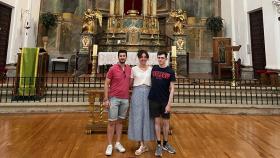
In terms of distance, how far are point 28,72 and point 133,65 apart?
4.31 metres

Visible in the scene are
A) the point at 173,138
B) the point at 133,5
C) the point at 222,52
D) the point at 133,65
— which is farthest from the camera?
the point at 133,5

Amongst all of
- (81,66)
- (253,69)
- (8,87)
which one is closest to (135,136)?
(8,87)

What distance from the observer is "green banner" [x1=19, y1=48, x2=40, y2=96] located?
6844 mm

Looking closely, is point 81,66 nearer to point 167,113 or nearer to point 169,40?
point 169,40

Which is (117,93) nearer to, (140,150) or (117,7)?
(140,150)

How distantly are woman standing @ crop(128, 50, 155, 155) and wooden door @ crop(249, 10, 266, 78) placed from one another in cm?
959

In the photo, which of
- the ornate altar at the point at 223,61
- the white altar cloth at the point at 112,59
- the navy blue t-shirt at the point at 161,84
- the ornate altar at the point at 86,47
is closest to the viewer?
the navy blue t-shirt at the point at 161,84

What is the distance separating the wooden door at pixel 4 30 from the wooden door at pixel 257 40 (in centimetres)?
1282

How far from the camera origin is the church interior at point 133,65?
13.9ft

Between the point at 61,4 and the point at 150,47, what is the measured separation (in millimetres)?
6499

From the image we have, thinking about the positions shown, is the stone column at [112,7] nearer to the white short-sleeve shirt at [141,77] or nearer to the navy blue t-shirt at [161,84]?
the white short-sleeve shirt at [141,77]

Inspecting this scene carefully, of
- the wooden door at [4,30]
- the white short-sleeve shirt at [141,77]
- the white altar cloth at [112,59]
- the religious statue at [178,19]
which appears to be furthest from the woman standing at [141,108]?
the wooden door at [4,30]

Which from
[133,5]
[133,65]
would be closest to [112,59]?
[133,65]

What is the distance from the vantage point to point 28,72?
6992mm
